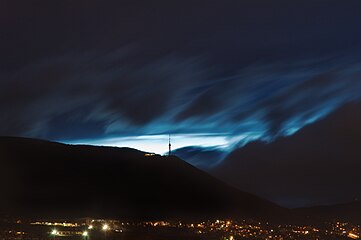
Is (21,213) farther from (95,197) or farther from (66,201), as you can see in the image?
(95,197)

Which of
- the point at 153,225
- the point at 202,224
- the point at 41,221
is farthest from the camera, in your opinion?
the point at 202,224

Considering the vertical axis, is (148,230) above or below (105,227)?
below

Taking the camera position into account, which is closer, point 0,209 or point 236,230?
point 0,209

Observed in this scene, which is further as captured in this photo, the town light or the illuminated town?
the town light

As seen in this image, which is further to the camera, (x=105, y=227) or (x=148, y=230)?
(x=148, y=230)

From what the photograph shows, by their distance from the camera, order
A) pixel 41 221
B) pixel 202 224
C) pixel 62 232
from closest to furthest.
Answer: pixel 62 232, pixel 41 221, pixel 202 224

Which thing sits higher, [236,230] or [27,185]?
[27,185]

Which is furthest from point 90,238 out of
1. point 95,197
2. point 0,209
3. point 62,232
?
point 95,197

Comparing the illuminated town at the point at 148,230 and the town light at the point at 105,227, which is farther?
the town light at the point at 105,227
